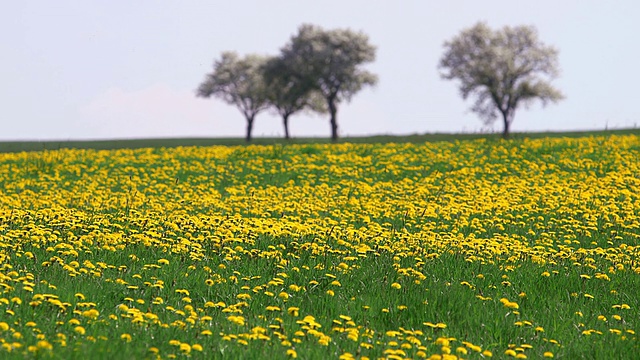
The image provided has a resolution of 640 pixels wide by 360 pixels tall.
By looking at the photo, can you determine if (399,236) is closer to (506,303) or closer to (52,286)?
(506,303)

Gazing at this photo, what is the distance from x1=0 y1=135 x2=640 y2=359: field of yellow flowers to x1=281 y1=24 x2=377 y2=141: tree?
151ft

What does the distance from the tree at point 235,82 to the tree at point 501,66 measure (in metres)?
25.3

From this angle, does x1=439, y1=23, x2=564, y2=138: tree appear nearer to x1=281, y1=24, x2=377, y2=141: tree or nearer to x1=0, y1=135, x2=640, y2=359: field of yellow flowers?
x1=281, y1=24, x2=377, y2=141: tree

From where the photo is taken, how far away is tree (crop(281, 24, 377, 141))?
2547 inches

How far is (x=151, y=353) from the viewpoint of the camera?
6055 mm

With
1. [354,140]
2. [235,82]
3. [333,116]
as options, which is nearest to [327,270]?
[354,140]

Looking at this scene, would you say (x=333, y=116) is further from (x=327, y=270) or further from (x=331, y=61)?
(x=327, y=270)

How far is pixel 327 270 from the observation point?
31.2 ft

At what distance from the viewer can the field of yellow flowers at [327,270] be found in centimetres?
677

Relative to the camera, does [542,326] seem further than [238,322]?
Yes

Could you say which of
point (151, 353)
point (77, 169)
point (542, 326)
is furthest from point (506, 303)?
point (77, 169)

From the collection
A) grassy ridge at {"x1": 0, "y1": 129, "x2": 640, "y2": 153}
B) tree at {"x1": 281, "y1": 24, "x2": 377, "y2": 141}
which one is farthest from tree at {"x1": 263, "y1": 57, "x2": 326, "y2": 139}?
grassy ridge at {"x1": 0, "y1": 129, "x2": 640, "y2": 153}

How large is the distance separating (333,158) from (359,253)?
1371cm

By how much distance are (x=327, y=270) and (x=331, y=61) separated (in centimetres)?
5684
